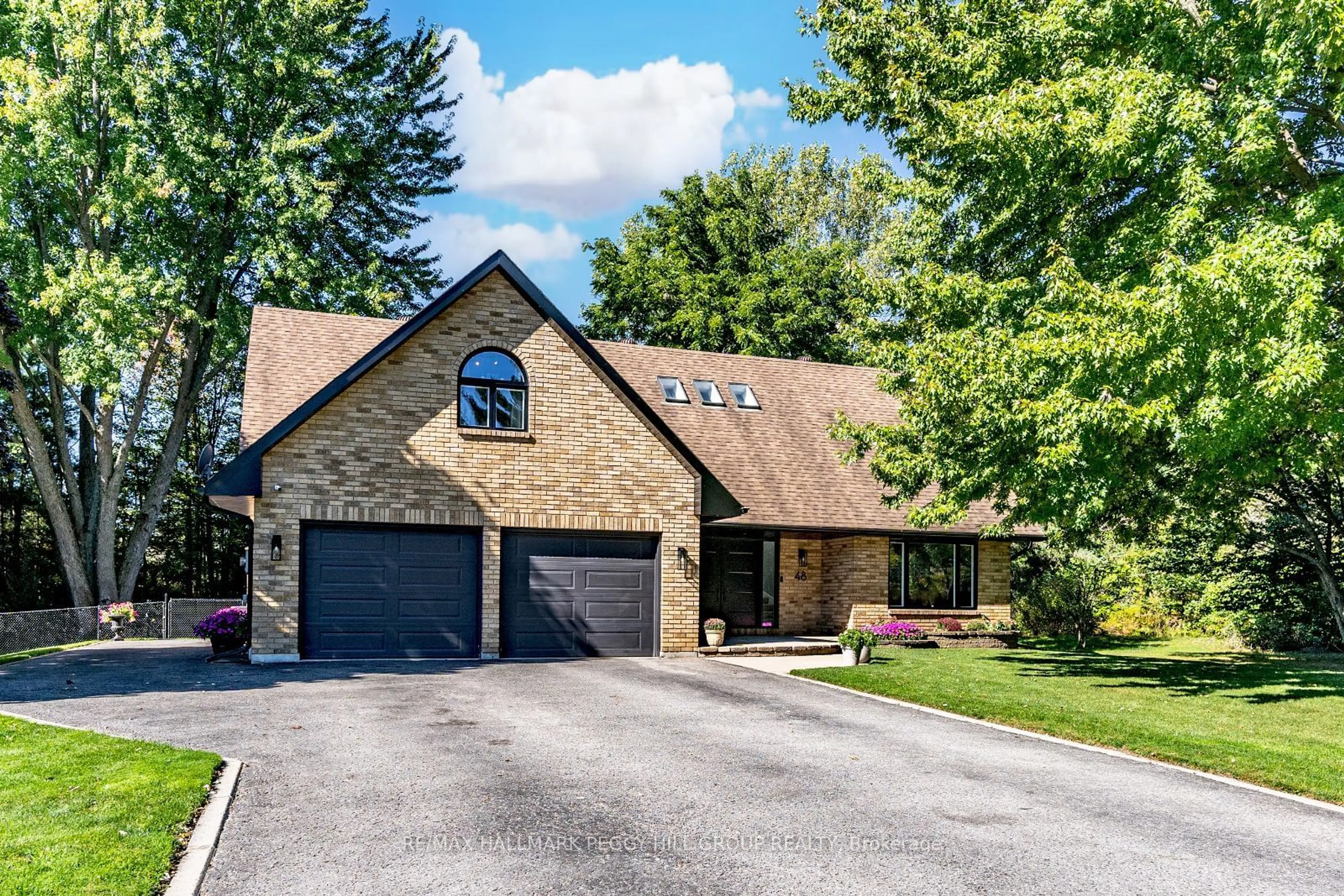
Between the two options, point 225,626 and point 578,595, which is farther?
point 578,595

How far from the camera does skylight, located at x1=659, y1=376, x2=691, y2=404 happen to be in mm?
26188

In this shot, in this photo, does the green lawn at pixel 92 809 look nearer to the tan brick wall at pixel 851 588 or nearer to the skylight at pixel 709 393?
the tan brick wall at pixel 851 588

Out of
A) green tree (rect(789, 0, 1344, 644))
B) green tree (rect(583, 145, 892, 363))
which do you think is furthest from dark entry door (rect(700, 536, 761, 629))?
green tree (rect(583, 145, 892, 363))

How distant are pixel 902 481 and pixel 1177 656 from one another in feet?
27.5

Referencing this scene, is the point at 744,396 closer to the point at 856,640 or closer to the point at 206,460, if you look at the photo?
the point at 856,640

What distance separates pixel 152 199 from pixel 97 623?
11.7 meters

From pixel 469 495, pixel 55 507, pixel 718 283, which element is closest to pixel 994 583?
pixel 469 495

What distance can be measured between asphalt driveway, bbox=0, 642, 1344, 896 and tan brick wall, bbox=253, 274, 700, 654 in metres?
4.58

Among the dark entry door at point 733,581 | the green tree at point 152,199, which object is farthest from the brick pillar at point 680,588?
the green tree at point 152,199

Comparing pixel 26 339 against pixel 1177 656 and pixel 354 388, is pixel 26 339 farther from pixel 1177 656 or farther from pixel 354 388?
pixel 1177 656

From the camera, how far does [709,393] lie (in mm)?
26938

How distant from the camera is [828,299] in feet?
129

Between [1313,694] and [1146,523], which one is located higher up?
[1146,523]

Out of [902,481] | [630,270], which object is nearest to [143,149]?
[630,270]
